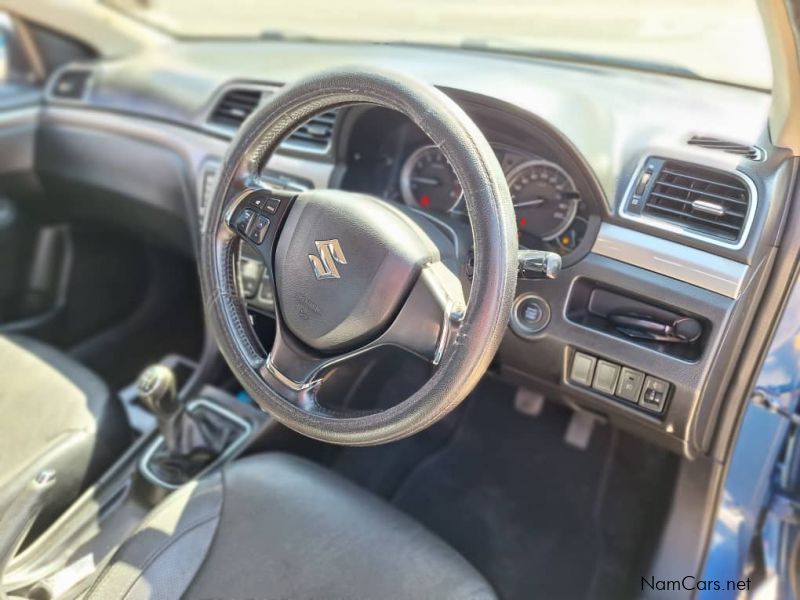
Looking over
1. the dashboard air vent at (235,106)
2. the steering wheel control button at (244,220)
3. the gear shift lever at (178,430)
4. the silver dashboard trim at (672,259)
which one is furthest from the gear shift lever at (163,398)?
the silver dashboard trim at (672,259)

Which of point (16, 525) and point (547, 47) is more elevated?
point (547, 47)

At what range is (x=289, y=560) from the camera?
1.12 m

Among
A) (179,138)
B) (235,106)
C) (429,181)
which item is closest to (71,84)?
(179,138)

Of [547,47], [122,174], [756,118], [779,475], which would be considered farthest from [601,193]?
[122,174]

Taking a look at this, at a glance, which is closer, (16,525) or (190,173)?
(16,525)

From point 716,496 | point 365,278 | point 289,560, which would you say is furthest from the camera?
point 716,496

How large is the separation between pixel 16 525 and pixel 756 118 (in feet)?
4.67

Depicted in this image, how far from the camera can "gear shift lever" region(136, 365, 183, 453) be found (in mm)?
1339

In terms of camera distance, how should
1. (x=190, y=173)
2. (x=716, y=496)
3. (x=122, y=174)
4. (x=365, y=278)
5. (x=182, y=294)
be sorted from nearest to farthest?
1. (x=365, y=278)
2. (x=716, y=496)
3. (x=190, y=173)
4. (x=122, y=174)
5. (x=182, y=294)

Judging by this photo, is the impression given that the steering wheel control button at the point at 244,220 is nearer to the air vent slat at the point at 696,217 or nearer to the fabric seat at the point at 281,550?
the fabric seat at the point at 281,550

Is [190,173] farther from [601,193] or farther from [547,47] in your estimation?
[601,193]

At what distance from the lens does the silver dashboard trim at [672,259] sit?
1057 millimetres

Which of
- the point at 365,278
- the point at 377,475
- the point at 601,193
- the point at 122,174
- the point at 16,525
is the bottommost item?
the point at 377,475

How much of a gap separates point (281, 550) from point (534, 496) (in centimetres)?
82
